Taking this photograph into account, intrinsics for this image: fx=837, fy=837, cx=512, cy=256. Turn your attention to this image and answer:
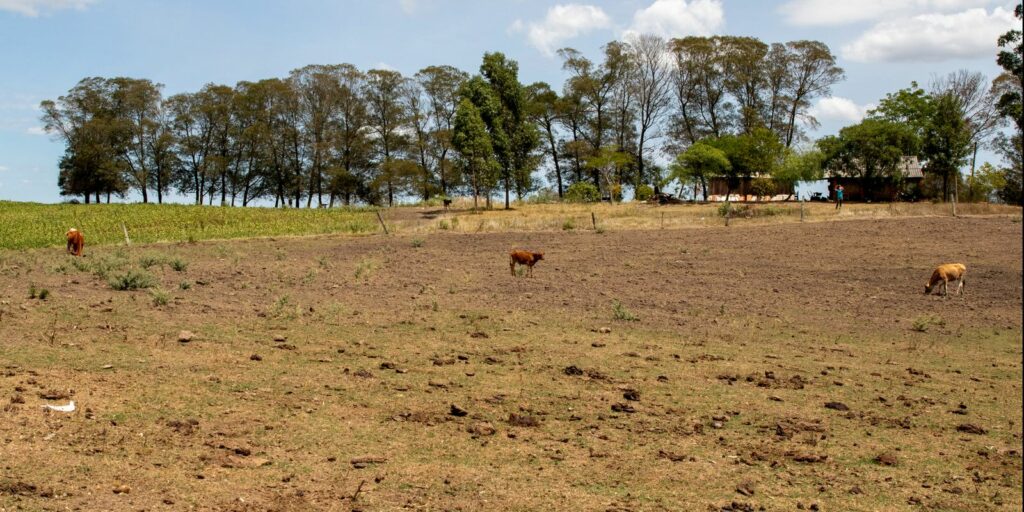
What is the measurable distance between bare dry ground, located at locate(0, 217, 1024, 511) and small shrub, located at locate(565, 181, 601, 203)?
48.8m

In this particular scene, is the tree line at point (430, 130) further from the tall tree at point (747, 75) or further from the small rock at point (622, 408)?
the small rock at point (622, 408)

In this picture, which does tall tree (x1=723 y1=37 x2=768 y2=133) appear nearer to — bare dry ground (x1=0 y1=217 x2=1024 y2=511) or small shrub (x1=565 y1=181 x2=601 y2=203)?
small shrub (x1=565 y1=181 x2=601 y2=203)

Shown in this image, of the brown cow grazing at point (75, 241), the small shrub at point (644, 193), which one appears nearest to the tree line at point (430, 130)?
the small shrub at point (644, 193)

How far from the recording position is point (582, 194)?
7069 cm

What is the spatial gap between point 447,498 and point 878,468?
14.3 feet

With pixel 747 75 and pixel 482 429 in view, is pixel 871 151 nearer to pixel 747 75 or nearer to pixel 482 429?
pixel 747 75

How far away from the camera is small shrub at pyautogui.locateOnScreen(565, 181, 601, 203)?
70438 millimetres

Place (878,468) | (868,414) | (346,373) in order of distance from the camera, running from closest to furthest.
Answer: (878,468) → (868,414) → (346,373)

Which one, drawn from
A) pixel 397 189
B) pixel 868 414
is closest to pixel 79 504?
pixel 868 414

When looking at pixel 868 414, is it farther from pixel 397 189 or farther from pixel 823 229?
pixel 397 189

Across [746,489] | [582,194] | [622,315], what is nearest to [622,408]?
[746,489]

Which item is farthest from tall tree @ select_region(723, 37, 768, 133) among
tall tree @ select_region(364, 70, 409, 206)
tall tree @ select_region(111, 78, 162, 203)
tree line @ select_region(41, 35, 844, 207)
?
tall tree @ select_region(111, 78, 162, 203)

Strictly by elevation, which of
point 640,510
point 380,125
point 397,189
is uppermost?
point 380,125

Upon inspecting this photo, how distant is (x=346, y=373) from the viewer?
451 inches
